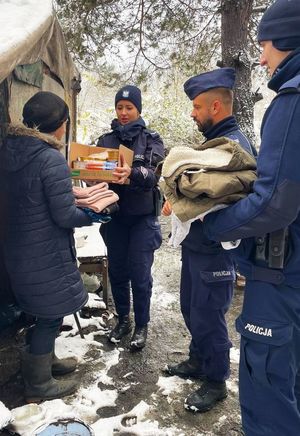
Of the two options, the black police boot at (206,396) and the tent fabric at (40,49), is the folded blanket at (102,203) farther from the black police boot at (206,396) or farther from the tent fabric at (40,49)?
the black police boot at (206,396)

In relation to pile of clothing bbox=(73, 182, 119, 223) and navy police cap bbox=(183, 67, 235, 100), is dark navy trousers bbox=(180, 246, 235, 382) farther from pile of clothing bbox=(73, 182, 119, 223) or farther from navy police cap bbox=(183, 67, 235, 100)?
navy police cap bbox=(183, 67, 235, 100)

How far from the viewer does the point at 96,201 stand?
2.70 metres

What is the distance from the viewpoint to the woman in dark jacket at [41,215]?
2430 millimetres

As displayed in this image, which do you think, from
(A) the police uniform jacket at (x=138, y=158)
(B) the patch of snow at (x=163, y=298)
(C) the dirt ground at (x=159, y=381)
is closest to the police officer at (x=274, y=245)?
(C) the dirt ground at (x=159, y=381)

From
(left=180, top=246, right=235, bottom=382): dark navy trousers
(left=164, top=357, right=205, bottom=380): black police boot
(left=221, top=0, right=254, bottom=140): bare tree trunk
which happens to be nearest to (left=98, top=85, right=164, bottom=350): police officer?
(left=164, top=357, right=205, bottom=380): black police boot

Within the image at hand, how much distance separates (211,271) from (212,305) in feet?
0.77

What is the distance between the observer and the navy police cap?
2289mm

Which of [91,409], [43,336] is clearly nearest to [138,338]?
[91,409]

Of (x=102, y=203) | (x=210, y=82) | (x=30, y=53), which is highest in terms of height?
(x=30, y=53)

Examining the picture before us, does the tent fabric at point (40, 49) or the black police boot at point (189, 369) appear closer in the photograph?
the tent fabric at point (40, 49)

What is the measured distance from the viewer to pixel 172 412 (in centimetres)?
263

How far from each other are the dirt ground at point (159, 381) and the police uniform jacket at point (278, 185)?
1.33 m

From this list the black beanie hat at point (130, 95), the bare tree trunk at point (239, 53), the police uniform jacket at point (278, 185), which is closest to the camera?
the police uniform jacket at point (278, 185)

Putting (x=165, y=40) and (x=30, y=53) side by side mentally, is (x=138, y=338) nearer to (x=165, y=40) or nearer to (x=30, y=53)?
(x=30, y=53)
